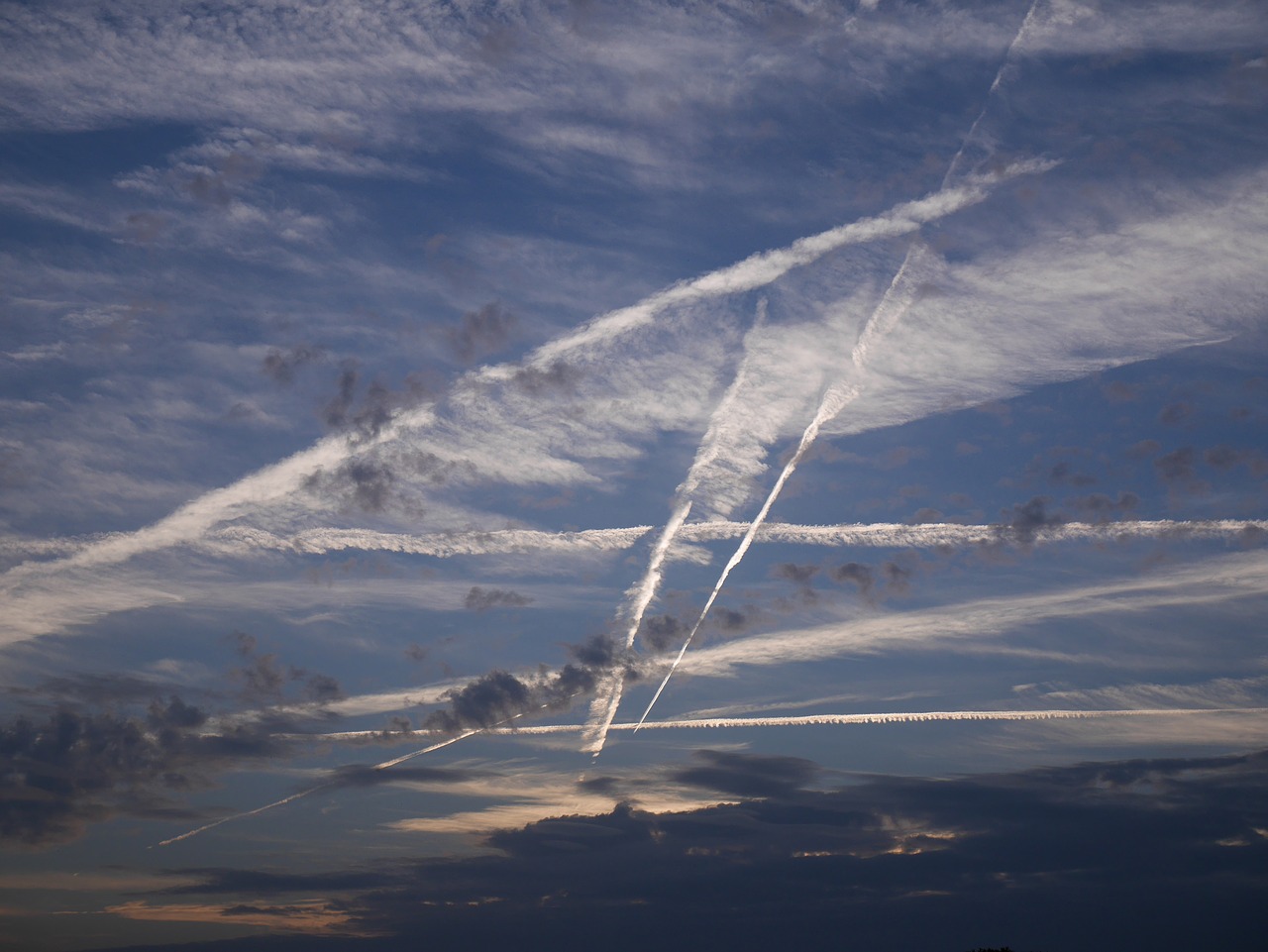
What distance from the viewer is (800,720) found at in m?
Answer: 136

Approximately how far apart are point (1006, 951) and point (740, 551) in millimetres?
137912

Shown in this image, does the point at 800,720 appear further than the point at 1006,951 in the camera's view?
No

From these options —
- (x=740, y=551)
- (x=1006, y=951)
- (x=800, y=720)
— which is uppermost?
(x=740, y=551)

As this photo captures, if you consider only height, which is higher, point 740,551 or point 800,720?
point 740,551

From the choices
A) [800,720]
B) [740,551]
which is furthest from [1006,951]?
[740,551]

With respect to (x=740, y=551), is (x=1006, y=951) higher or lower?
lower

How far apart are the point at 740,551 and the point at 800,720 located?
4767 cm

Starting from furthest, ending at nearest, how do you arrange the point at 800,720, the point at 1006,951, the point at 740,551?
the point at 1006,951 → the point at 800,720 → the point at 740,551

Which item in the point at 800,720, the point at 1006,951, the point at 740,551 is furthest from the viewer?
Answer: the point at 1006,951

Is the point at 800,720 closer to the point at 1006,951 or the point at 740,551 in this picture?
the point at 740,551

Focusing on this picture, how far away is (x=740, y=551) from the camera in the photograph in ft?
339

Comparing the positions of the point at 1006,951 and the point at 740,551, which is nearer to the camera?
the point at 740,551
